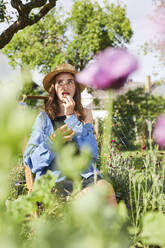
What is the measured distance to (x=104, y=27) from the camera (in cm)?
1669

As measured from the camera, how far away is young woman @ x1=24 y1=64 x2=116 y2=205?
60.1 inches

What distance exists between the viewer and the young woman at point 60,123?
1527 millimetres

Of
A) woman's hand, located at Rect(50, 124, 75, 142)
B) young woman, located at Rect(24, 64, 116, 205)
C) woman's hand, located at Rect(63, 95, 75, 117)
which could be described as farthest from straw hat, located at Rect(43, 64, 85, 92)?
woman's hand, located at Rect(50, 124, 75, 142)

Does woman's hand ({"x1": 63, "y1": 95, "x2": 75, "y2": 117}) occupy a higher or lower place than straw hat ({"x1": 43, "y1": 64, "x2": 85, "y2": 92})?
lower

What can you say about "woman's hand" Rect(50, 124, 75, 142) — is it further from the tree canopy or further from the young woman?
the tree canopy

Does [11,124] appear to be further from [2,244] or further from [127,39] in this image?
[127,39]

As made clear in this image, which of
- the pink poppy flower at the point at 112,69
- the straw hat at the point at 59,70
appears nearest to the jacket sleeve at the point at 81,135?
the straw hat at the point at 59,70

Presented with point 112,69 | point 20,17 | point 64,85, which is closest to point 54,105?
point 64,85

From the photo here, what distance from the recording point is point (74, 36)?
Answer: 1625 cm

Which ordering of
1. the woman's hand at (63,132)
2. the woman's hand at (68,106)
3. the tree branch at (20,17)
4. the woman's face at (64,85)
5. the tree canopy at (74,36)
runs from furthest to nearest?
1. the tree canopy at (74,36)
2. the tree branch at (20,17)
3. the woman's face at (64,85)
4. the woman's hand at (68,106)
5. the woman's hand at (63,132)

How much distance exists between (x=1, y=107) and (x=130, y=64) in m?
0.23

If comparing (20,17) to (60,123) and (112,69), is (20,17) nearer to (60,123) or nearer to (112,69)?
(60,123)

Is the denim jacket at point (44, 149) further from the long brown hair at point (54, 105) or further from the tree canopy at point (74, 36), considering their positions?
the tree canopy at point (74, 36)

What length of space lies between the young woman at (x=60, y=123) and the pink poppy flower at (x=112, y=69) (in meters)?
1.02
